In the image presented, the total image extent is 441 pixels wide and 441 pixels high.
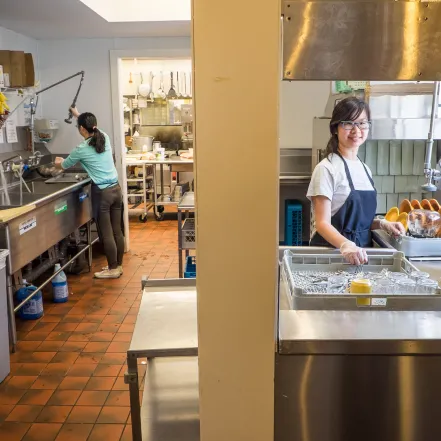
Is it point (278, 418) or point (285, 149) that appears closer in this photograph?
point (278, 418)

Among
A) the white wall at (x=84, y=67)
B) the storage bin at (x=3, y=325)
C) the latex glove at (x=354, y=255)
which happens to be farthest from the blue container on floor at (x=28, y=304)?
the latex glove at (x=354, y=255)

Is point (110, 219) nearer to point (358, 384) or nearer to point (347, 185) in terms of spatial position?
point (347, 185)

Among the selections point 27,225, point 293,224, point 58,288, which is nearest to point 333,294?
point 27,225

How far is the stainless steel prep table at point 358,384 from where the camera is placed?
1.29 metres

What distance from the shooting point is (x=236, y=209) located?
47.1 inches

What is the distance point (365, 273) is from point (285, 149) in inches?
125

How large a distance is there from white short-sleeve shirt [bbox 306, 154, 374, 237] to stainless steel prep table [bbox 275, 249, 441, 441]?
999 mm

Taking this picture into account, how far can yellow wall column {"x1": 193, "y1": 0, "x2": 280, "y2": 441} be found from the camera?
112cm

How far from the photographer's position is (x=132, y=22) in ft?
15.7

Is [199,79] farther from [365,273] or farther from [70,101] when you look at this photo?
[70,101]

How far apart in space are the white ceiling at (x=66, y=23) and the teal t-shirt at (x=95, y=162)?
104cm

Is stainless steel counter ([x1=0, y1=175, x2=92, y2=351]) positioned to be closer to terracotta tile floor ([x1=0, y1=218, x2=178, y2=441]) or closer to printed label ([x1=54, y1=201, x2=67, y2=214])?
printed label ([x1=54, y1=201, x2=67, y2=214])

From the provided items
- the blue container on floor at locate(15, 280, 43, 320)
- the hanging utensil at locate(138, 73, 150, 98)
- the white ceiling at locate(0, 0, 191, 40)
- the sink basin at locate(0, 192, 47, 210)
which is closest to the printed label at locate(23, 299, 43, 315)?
the blue container on floor at locate(15, 280, 43, 320)

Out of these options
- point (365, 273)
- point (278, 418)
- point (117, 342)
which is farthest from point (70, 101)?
point (278, 418)
